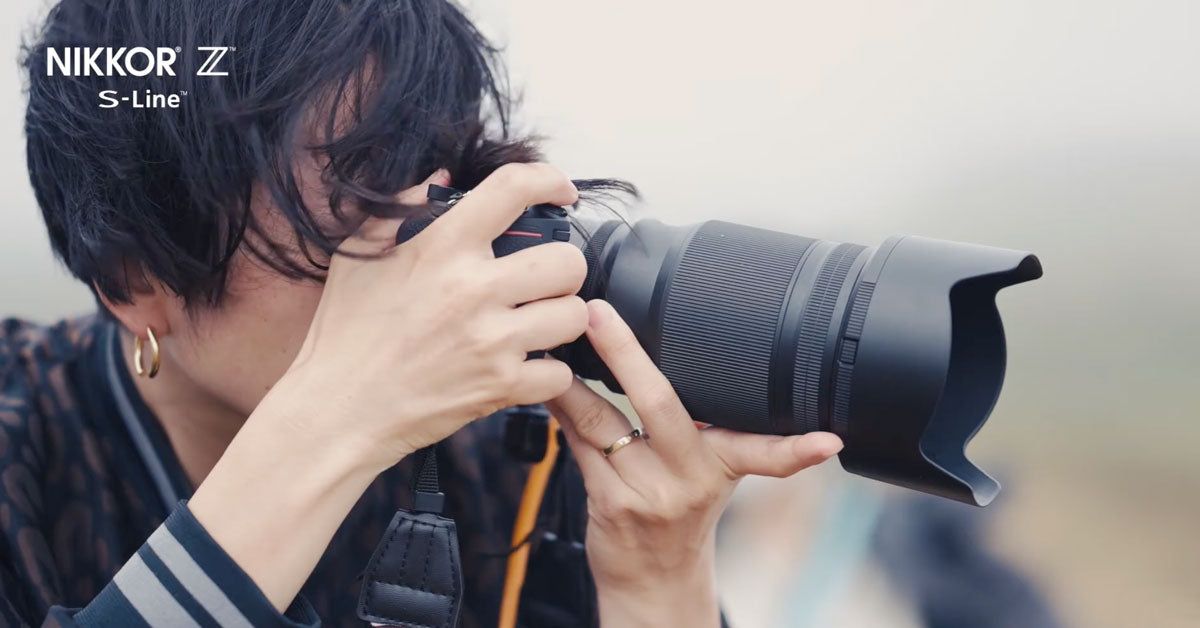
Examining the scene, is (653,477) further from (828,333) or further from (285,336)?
(285,336)

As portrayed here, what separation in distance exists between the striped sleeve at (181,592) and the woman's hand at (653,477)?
0.76 ft

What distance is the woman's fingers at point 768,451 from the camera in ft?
1.96

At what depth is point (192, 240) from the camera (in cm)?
68

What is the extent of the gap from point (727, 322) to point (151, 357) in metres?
0.43

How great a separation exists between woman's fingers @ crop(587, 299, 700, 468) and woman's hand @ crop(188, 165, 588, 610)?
0.10 feet

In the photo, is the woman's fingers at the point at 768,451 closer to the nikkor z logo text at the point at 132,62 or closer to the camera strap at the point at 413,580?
the camera strap at the point at 413,580

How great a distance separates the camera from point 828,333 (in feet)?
1.96

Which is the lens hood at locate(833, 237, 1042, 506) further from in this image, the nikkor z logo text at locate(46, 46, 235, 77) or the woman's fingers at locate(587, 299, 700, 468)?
the nikkor z logo text at locate(46, 46, 235, 77)

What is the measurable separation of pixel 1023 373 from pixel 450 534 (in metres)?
0.88

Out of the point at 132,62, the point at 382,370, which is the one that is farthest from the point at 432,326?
the point at 132,62

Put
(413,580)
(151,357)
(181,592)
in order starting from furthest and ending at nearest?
(151,357) < (413,580) < (181,592)

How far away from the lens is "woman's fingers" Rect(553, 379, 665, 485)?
67 centimetres

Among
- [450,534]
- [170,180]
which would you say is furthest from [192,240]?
[450,534]

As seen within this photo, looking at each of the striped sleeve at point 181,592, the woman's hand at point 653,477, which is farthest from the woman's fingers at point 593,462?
the striped sleeve at point 181,592
